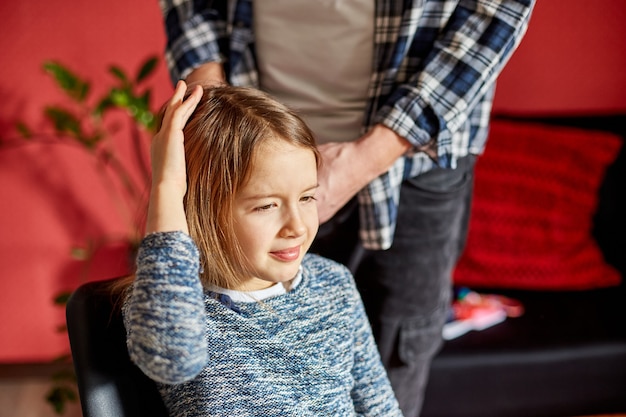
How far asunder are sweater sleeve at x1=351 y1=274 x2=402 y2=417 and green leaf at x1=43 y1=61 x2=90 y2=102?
133cm

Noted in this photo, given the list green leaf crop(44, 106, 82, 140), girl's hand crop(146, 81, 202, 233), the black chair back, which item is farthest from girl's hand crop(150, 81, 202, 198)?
green leaf crop(44, 106, 82, 140)

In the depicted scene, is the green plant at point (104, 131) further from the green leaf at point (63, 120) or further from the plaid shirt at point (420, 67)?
the plaid shirt at point (420, 67)

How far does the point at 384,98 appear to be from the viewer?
1241 millimetres

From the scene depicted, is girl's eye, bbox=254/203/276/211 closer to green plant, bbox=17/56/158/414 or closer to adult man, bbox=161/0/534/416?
adult man, bbox=161/0/534/416

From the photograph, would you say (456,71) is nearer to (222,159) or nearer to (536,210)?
(222,159)

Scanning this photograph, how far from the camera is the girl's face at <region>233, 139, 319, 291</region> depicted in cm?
99

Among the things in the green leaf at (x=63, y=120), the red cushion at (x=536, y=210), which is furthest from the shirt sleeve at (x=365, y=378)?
the green leaf at (x=63, y=120)

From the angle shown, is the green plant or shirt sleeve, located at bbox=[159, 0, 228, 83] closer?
shirt sleeve, located at bbox=[159, 0, 228, 83]

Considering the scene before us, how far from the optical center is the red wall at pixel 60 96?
7.47 feet

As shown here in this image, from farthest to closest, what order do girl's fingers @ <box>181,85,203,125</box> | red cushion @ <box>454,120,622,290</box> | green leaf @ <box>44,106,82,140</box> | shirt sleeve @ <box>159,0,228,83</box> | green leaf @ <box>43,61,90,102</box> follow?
1. red cushion @ <box>454,120,622,290</box>
2. green leaf @ <box>44,106,82,140</box>
3. green leaf @ <box>43,61,90,102</box>
4. shirt sleeve @ <box>159,0,228,83</box>
5. girl's fingers @ <box>181,85,203,125</box>

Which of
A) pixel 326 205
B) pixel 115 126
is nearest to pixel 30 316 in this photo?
pixel 115 126

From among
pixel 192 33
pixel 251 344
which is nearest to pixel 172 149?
pixel 251 344

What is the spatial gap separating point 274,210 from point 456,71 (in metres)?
0.42

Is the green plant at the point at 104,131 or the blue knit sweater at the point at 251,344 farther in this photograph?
the green plant at the point at 104,131
